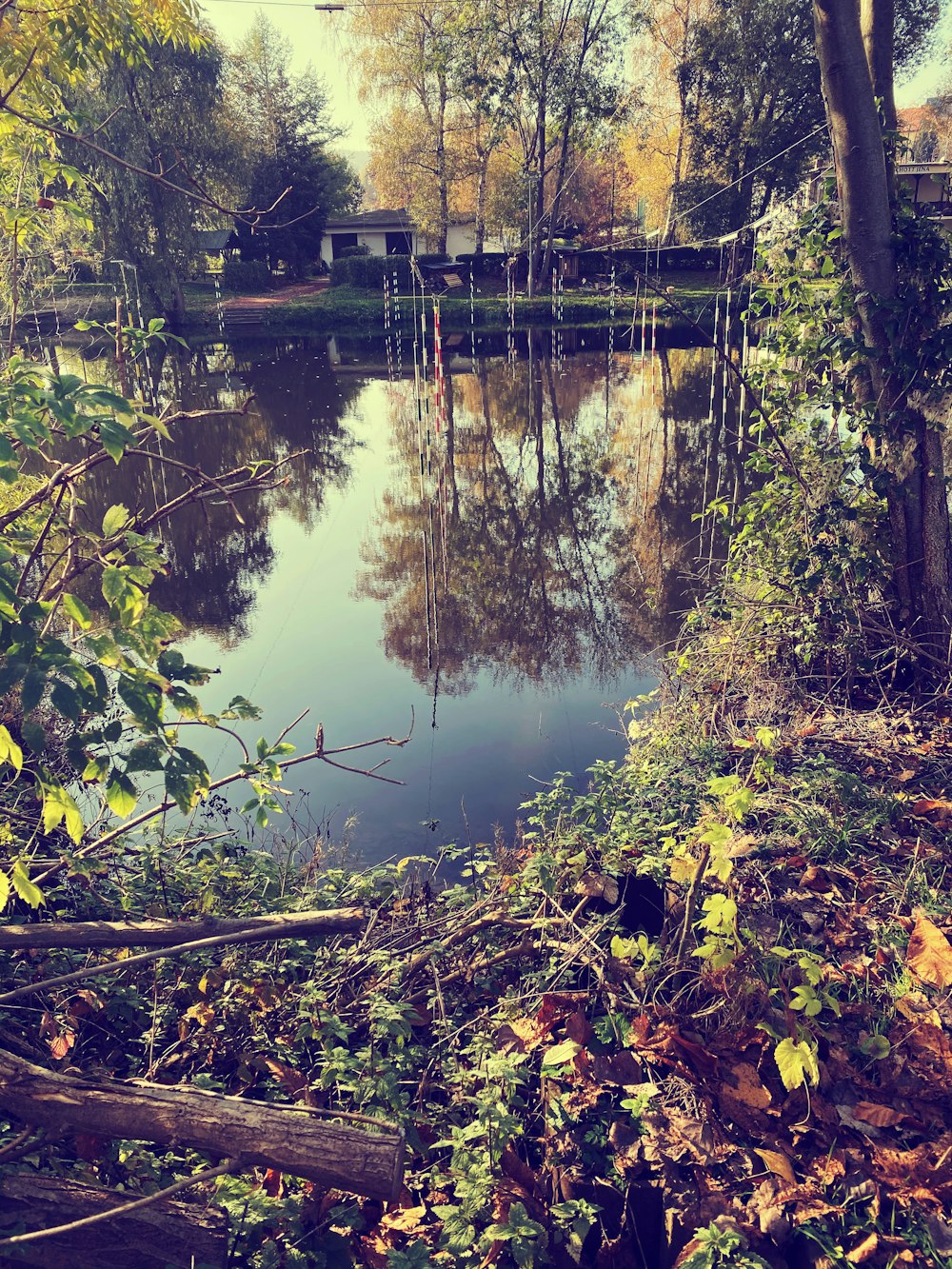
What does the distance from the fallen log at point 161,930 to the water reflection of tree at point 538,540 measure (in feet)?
14.2

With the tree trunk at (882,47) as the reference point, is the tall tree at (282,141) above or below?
above

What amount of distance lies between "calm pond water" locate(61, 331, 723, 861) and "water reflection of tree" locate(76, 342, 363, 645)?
0.17 ft

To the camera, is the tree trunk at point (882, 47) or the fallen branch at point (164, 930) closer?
the fallen branch at point (164, 930)

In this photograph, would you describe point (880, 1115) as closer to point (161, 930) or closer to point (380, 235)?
point (161, 930)

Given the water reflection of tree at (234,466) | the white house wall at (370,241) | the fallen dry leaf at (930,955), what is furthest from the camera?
the white house wall at (370,241)

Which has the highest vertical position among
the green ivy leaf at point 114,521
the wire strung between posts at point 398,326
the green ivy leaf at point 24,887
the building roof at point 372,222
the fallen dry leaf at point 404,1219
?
the building roof at point 372,222

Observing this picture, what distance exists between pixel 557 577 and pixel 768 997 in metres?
6.61

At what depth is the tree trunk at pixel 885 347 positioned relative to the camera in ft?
16.4

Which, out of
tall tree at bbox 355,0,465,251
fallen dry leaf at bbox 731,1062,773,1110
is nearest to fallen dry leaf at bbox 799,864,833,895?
fallen dry leaf at bbox 731,1062,773,1110

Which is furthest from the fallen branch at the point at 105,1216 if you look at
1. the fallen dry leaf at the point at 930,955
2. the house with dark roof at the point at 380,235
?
the house with dark roof at the point at 380,235

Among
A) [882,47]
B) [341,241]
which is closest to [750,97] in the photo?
[341,241]

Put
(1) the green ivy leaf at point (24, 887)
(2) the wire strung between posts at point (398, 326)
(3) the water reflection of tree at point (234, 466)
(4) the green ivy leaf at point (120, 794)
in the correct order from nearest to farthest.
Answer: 1. (4) the green ivy leaf at point (120, 794)
2. (1) the green ivy leaf at point (24, 887)
3. (3) the water reflection of tree at point (234, 466)
4. (2) the wire strung between posts at point (398, 326)

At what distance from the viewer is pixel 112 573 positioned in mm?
2262

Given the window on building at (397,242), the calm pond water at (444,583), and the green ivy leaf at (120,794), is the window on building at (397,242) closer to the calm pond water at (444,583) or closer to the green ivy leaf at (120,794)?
the calm pond water at (444,583)
